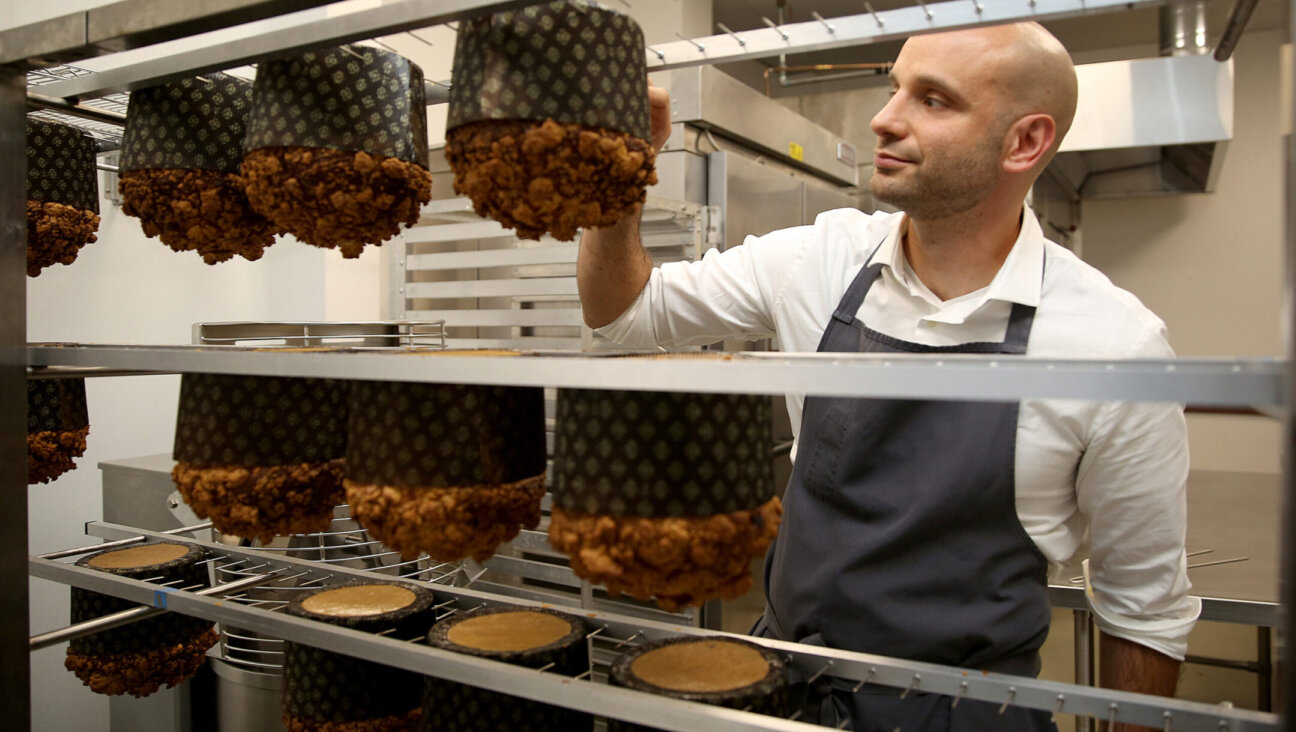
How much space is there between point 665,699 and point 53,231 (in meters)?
0.95

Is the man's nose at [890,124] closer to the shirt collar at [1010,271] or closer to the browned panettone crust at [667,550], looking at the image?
the shirt collar at [1010,271]

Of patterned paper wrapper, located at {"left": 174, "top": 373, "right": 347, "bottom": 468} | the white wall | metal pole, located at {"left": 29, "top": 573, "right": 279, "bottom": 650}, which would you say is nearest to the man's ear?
patterned paper wrapper, located at {"left": 174, "top": 373, "right": 347, "bottom": 468}

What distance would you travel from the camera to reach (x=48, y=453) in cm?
107

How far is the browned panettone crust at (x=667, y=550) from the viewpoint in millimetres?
662

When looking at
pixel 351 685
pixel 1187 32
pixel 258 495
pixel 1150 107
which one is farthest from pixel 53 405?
pixel 1187 32

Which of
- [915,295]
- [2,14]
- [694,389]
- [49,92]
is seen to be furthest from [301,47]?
[2,14]

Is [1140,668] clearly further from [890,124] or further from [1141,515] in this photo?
[890,124]

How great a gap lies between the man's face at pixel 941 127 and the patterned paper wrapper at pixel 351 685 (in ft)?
2.63

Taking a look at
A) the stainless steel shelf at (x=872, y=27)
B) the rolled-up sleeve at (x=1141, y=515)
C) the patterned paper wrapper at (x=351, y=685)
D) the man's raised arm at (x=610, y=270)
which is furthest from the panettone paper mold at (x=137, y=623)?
the rolled-up sleeve at (x=1141, y=515)

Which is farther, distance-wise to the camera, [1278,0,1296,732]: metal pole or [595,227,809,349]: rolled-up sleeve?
[595,227,809,349]: rolled-up sleeve

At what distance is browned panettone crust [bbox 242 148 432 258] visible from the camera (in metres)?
0.83

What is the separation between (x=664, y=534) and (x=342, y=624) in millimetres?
463

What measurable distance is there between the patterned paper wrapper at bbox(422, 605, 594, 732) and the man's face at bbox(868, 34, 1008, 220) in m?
0.69

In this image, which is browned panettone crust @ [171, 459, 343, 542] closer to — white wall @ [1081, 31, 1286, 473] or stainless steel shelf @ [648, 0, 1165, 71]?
stainless steel shelf @ [648, 0, 1165, 71]
